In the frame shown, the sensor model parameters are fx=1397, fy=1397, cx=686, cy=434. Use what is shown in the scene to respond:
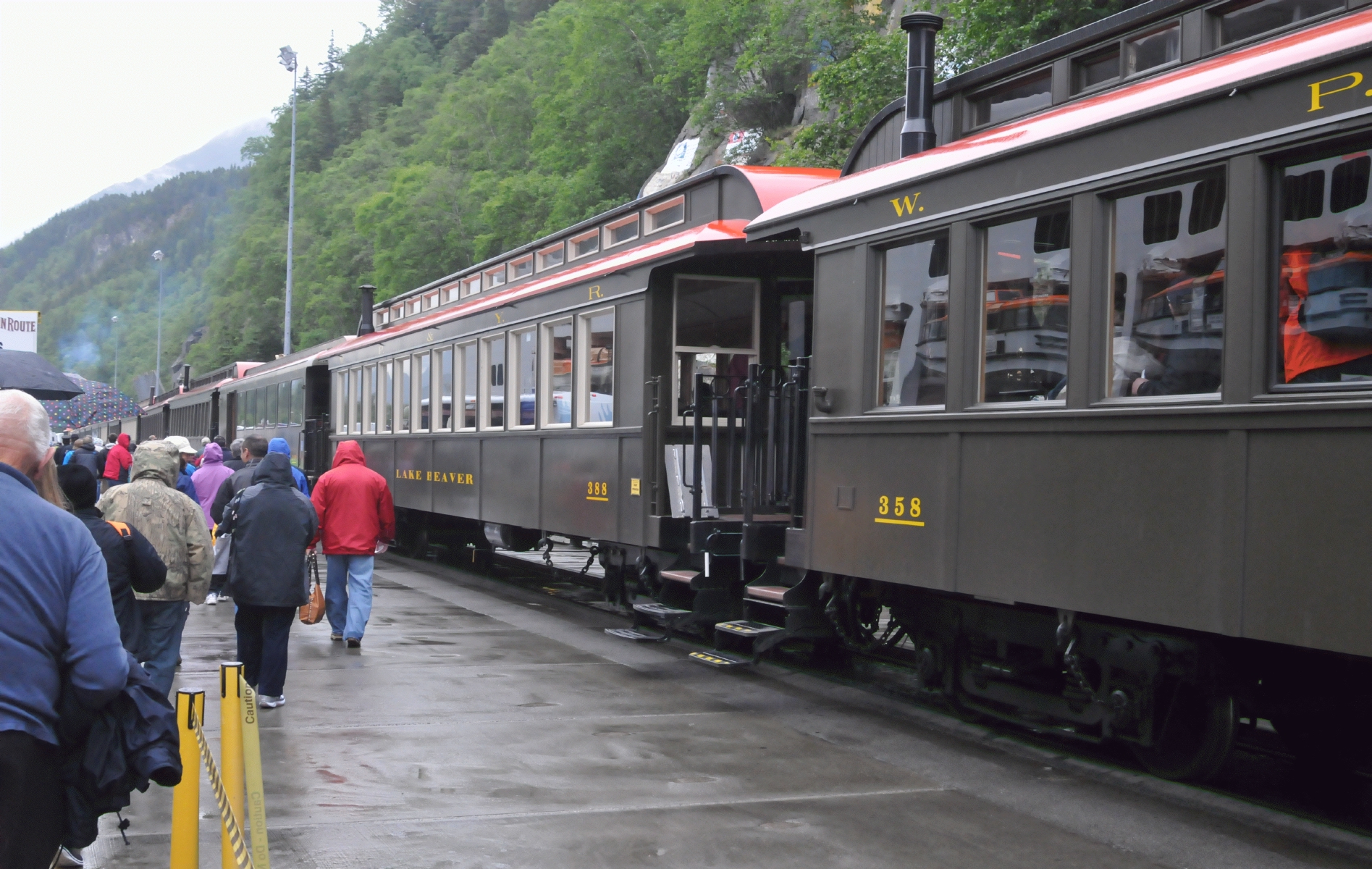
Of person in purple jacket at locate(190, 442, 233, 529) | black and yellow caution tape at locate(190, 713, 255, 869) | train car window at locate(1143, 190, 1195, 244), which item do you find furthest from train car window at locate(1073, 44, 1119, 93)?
person in purple jacket at locate(190, 442, 233, 529)

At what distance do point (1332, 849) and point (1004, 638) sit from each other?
2212 millimetres

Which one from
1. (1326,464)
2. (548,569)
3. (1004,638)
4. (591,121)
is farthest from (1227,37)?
(591,121)

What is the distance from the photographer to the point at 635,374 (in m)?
11.5

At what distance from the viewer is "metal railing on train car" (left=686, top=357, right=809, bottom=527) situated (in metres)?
9.38

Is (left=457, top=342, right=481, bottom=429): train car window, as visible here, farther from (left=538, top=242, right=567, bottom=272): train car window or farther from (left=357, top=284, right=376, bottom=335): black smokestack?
(left=357, top=284, right=376, bottom=335): black smokestack

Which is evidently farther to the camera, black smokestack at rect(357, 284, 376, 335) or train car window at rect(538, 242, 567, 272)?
black smokestack at rect(357, 284, 376, 335)

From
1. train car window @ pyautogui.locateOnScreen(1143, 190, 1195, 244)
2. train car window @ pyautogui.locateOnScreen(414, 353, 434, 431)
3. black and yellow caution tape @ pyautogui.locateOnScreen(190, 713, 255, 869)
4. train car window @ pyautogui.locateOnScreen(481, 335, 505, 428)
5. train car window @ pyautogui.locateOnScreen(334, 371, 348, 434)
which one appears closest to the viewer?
black and yellow caution tape @ pyautogui.locateOnScreen(190, 713, 255, 869)

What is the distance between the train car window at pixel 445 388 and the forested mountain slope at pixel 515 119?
853cm

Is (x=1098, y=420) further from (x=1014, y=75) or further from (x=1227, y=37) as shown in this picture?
(x=1014, y=75)

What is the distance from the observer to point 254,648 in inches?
337

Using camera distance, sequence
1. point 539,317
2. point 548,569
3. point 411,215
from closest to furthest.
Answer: point 539,317 → point 548,569 → point 411,215

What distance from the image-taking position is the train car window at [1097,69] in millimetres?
7758

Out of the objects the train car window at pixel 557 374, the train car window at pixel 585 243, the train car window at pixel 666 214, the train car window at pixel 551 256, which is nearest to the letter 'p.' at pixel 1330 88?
the train car window at pixel 666 214

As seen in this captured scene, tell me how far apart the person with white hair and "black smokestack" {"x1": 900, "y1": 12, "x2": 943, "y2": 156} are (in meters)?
7.06
